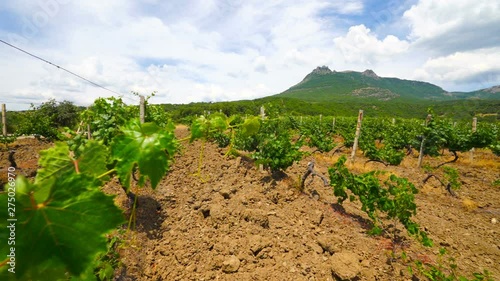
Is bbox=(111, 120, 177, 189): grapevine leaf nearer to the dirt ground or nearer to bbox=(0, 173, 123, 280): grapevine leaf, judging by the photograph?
bbox=(0, 173, 123, 280): grapevine leaf

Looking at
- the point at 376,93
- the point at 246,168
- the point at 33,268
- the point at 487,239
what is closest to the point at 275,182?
the point at 246,168

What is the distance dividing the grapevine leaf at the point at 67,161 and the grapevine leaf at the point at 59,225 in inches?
7.9

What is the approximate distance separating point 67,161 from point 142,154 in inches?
9.9

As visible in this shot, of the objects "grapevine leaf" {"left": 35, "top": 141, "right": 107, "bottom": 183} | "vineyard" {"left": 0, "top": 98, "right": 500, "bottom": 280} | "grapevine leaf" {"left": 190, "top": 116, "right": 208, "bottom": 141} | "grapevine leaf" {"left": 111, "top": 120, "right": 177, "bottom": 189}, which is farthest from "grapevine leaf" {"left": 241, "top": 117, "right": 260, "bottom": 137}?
"grapevine leaf" {"left": 35, "top": 141, "right": 107, "bottom": 183}

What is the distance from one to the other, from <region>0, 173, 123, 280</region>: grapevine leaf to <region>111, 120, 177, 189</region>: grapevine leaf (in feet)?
0.74

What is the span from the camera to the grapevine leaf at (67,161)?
2.93ft

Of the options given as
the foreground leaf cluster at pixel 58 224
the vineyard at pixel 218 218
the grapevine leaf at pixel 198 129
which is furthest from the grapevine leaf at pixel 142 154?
the grapevine leaf at pixel 198 129

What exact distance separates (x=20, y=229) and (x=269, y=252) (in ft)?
11.4

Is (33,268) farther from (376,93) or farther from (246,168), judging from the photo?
(376,93)

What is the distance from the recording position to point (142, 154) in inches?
38.9

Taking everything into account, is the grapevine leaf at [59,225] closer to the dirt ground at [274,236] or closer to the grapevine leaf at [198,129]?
the grapevine leaf at [198,129]

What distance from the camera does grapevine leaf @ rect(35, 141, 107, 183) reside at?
0.89 meters

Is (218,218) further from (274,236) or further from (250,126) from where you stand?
(250,126)

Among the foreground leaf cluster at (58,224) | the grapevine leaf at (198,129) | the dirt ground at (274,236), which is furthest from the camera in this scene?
the dirt ground at (274,236)
